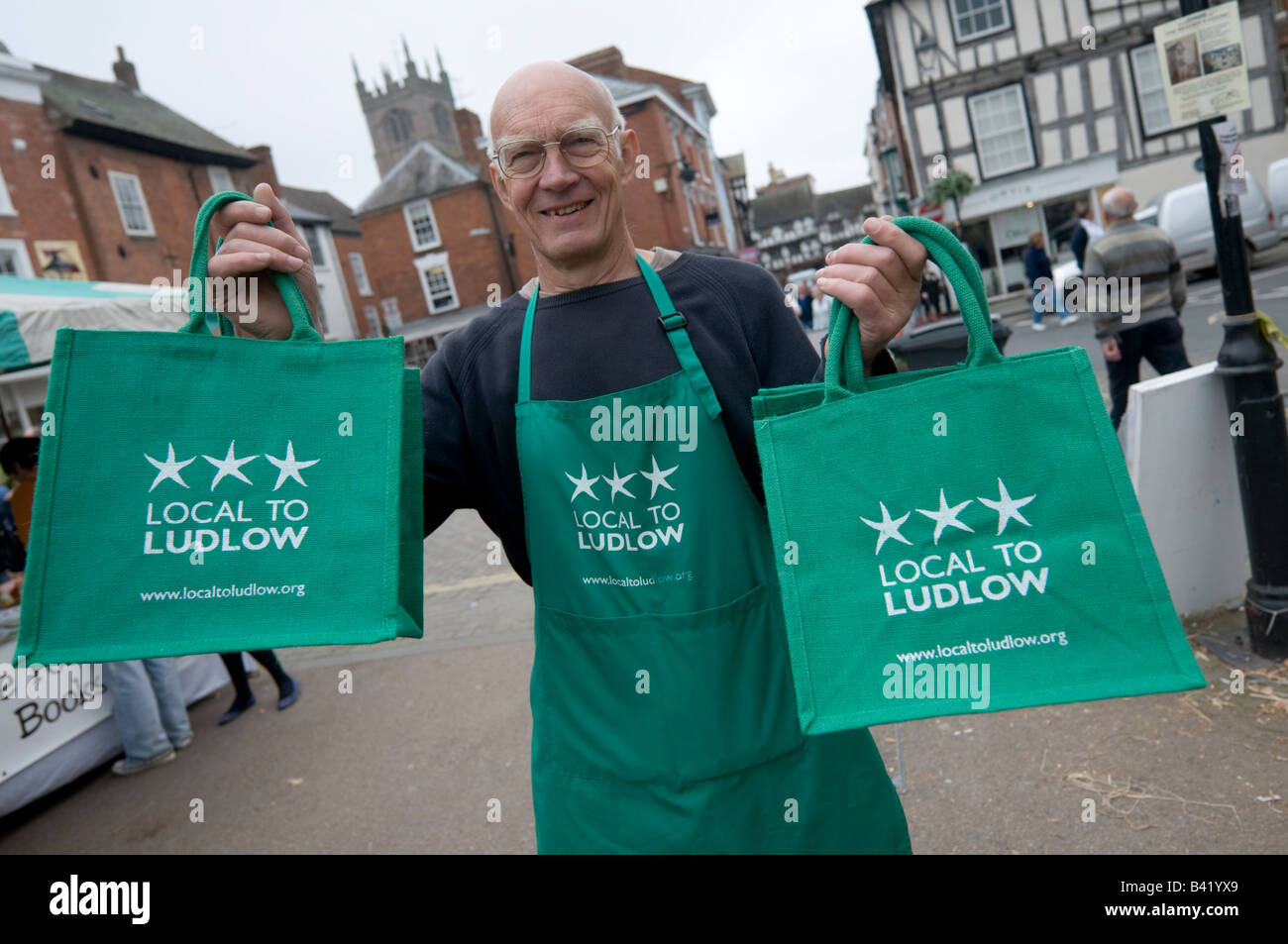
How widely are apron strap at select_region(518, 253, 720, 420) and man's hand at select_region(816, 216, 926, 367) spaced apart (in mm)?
345

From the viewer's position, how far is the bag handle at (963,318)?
4.11 feet

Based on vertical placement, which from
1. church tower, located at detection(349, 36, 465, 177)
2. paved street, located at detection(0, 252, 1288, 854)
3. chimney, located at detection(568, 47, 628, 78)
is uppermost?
church tower, located at detection(349, 36, 465, 177)

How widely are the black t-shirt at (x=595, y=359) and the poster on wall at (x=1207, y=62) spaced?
9.95ft

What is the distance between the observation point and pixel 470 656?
5852mm

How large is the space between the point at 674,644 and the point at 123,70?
33.8m

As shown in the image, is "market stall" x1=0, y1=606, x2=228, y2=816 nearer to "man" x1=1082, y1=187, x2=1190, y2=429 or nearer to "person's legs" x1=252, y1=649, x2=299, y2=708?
"person's legs" x1=252, y1=649, x2=299, y2=708

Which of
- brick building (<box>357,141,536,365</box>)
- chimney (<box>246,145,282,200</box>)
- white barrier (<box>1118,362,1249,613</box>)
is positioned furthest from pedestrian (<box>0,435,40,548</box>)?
brick building (<box>357,141,536,365</box>)

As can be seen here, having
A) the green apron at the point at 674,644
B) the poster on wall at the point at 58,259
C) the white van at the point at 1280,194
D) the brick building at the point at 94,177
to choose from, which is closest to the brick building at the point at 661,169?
the brick building at the point at 94,177

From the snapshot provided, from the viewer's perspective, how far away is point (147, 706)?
504cm

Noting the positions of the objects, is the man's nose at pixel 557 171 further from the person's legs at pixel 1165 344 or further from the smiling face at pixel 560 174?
the person's legs at pixel 1165 344

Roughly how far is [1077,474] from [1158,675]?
0.29m

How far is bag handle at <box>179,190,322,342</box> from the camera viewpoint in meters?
1.39

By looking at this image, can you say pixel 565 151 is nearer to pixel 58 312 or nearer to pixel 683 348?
pixel 683 348
